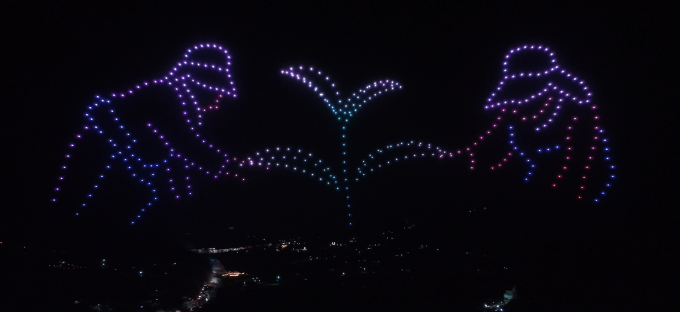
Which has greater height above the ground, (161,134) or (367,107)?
(367,107)

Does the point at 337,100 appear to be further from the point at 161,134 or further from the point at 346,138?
the point at 161,134

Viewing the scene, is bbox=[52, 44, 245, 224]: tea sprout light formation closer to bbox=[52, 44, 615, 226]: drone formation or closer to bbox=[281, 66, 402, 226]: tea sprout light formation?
bbox=[52, 44, 615, 226]: drone formation

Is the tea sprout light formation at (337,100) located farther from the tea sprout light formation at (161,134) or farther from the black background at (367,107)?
the tea sprout light formation at (161,134)

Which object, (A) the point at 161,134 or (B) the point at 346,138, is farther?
(B) the point at 346,138

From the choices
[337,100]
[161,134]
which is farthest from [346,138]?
[161,134]

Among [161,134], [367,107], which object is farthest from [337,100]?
[161,134]

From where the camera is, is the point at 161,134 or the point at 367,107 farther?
the point at 367,107

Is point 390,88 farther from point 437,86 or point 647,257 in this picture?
point 647,257

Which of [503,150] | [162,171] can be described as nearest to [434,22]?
[503,150]
